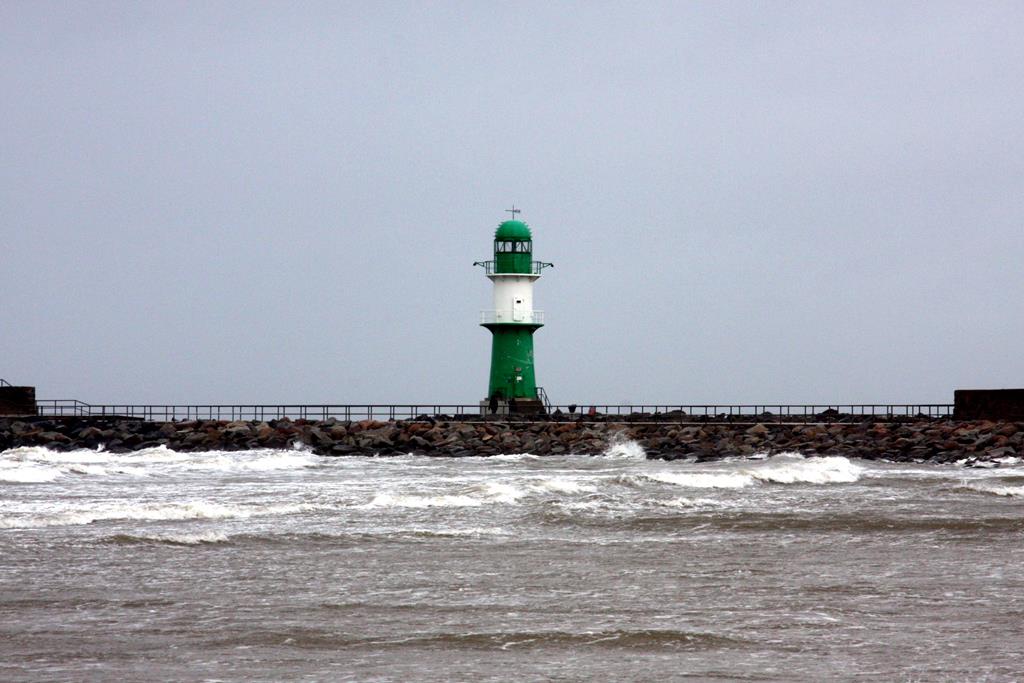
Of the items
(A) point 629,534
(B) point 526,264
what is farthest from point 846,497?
(B) point 526,264

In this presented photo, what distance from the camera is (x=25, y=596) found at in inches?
428

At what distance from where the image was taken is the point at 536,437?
104 feet

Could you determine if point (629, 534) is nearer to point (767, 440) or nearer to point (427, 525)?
point (427, 525)

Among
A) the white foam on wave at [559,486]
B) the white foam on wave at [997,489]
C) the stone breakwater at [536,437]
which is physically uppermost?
the stone breakwater at [536,437]

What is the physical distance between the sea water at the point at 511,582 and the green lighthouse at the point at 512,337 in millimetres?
14126

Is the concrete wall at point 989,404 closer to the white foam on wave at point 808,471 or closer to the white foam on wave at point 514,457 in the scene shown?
the white foam on wave at point 808,471

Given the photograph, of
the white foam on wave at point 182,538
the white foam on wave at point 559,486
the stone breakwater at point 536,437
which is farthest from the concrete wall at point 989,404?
the white foam on wave at point 182,538

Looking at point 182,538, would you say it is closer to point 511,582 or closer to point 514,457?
point 511,582

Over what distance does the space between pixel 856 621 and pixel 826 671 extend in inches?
63.9

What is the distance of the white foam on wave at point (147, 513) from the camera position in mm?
15922

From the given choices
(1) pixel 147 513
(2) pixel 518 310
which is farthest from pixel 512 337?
(1) pixel 147 513

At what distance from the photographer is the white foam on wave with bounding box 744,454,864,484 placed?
76.3 feet

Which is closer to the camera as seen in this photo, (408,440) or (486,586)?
(486,586)

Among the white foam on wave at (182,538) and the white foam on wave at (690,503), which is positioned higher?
the white foam on wave at (690,503)
